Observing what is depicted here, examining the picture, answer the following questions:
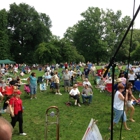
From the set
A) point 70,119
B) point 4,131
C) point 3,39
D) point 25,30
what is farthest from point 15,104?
point 25,30

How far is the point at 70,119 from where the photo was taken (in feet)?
30.3

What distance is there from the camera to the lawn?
7.36 metres

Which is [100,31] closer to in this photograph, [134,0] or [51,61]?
[51,61]

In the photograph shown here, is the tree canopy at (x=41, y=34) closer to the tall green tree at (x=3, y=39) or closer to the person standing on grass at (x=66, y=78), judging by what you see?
the tall green tree at (x=3, y=39)

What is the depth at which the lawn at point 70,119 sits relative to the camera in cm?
736

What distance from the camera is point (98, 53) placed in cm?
6119

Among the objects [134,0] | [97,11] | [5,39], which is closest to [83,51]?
[97,11]

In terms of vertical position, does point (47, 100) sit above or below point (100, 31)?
below

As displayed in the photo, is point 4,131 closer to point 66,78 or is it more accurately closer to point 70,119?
point 70,119

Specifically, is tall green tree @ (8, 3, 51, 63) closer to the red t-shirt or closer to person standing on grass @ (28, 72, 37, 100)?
person standing on grass @ (28, 72, 37, 100)

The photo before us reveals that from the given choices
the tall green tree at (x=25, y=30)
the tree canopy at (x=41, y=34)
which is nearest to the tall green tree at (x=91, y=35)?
the tree canopy at (x=41, y=34)

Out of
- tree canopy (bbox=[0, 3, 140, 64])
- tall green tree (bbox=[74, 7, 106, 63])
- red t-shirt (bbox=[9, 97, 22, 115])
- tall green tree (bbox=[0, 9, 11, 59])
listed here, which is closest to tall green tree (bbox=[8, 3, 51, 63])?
tree canopy (bbox=[0, 3, 140, 64])

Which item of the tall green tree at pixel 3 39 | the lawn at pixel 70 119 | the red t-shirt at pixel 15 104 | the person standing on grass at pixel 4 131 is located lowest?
the lawn at pixel 70 119

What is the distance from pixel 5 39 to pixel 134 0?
5571 centimetres
